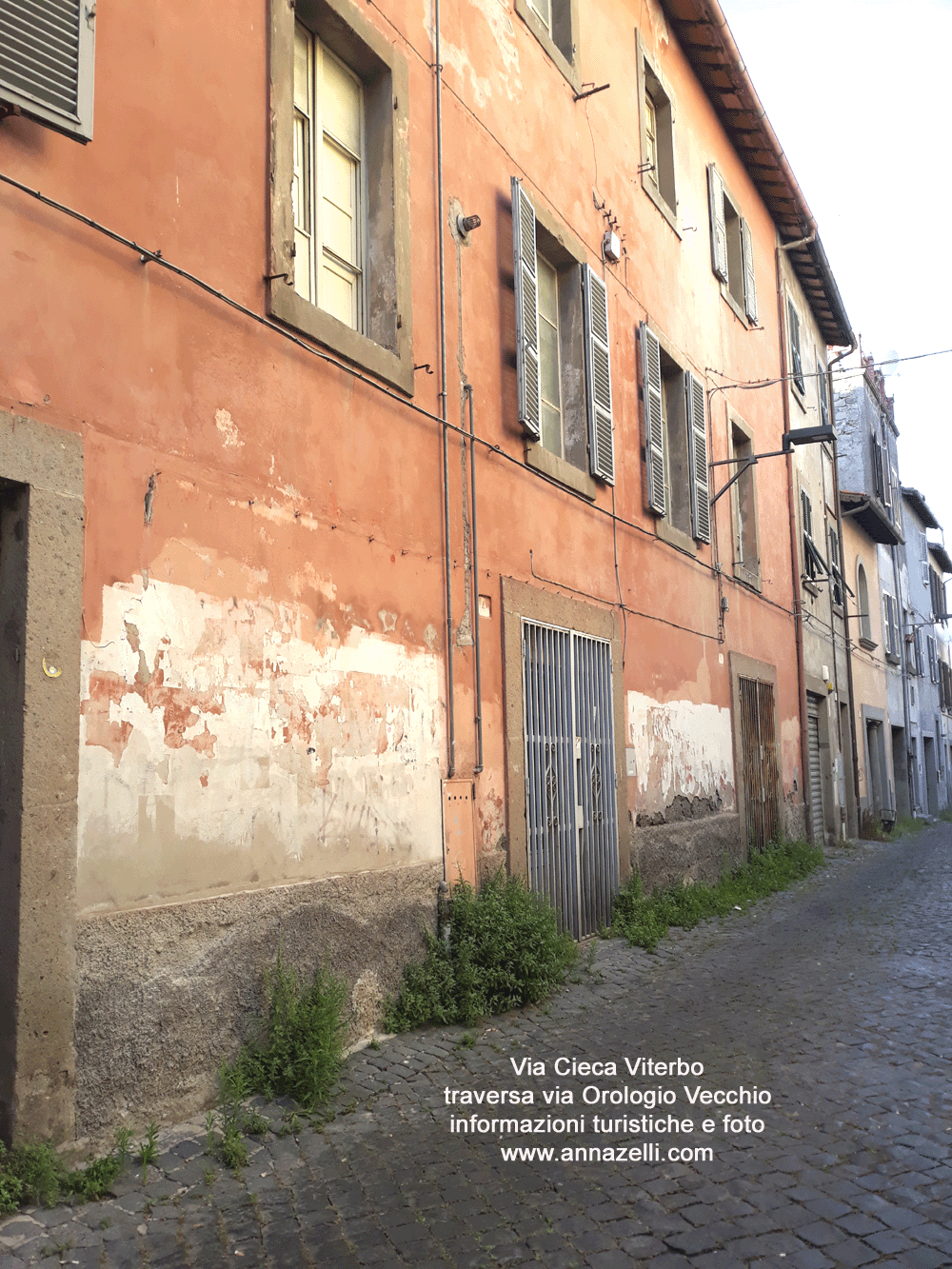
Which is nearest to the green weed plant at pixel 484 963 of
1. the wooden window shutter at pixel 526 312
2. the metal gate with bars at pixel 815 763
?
the wooden window shutter at pixel 526 312

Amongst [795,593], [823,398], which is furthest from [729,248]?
[823,398]

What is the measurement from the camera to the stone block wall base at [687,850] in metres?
8.53

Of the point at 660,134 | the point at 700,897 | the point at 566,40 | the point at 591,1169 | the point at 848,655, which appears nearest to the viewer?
the point at 591,1169

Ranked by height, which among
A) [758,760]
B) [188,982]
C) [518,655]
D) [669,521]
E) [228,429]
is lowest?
[188,982]

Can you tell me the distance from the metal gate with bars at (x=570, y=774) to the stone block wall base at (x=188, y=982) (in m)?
2.05

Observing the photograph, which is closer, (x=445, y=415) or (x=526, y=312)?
(x=445, y=415)

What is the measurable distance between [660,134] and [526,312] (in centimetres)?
515

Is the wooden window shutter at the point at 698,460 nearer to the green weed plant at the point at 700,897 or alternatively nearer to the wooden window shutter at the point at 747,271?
the wooden window shutter at the point at 747,271

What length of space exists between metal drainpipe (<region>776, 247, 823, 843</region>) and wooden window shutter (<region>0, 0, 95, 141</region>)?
12386 mm

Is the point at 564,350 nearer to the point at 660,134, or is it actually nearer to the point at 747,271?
the point at 660,134

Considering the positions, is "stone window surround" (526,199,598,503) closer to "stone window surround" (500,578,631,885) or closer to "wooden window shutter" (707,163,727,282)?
"stone window surround" (500,578,631,885)

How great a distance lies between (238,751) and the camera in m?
4.32

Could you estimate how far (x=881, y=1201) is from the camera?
3.17 meters

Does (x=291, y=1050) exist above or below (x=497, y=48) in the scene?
below
